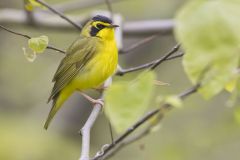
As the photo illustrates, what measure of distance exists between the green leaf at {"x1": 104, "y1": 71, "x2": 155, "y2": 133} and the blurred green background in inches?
184

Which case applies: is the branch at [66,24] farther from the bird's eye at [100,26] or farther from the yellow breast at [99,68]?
the yellow breast at [99,68]

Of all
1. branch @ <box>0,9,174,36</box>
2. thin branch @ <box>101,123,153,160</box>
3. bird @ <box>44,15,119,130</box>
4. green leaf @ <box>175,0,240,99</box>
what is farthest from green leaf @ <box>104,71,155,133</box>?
branch @ <box>0,9,174,36</box>

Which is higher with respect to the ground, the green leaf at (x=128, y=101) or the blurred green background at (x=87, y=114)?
the green leaf at (x=128, y=101)

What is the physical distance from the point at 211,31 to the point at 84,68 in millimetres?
2666

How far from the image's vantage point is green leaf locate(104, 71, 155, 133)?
2203 millimetres

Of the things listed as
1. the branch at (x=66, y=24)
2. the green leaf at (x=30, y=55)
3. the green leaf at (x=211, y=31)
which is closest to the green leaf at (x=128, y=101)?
the green leaf at (x=211, y=31)

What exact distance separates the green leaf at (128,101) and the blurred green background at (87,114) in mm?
4663

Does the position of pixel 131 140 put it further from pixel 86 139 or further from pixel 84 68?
pixel 84 68

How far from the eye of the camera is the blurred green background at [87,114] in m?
7.40

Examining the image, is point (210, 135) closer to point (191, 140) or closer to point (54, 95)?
point (191, 140)

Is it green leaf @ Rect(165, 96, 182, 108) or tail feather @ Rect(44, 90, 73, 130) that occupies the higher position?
green leaf @ Rect(165, 96, 182, 108)

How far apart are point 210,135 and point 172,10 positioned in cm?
221

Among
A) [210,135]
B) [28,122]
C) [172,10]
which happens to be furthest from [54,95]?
[172,10]

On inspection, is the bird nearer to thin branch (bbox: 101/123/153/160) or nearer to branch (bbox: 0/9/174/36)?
branch (bbox: 0/9/174/36)
